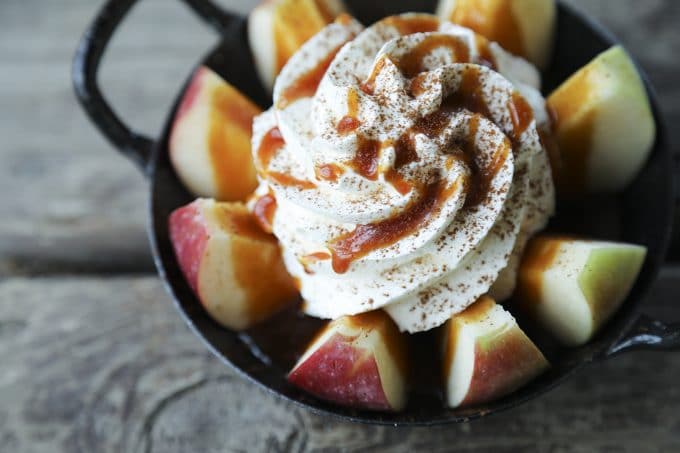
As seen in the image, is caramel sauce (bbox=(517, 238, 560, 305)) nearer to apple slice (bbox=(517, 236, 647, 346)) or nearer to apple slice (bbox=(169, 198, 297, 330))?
apple slice (bbox=(517, 236, 647, 346))

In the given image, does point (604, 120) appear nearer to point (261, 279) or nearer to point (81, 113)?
point (261, 279)

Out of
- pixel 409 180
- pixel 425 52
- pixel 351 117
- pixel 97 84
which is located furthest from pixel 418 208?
pixel 97 84

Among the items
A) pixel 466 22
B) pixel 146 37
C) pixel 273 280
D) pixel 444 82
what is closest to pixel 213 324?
pixel 273 280

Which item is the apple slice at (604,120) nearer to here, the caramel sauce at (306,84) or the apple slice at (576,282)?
the apple slice at (576,282)

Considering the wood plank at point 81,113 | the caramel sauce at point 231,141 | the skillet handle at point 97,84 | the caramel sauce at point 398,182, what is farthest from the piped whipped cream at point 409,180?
the wood plank at point 81,113

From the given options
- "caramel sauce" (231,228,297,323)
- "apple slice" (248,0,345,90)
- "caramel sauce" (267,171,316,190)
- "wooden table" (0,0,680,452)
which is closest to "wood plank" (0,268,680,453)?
"wooden table" (0,0,680,452)

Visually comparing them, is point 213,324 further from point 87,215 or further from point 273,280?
point 87,215
